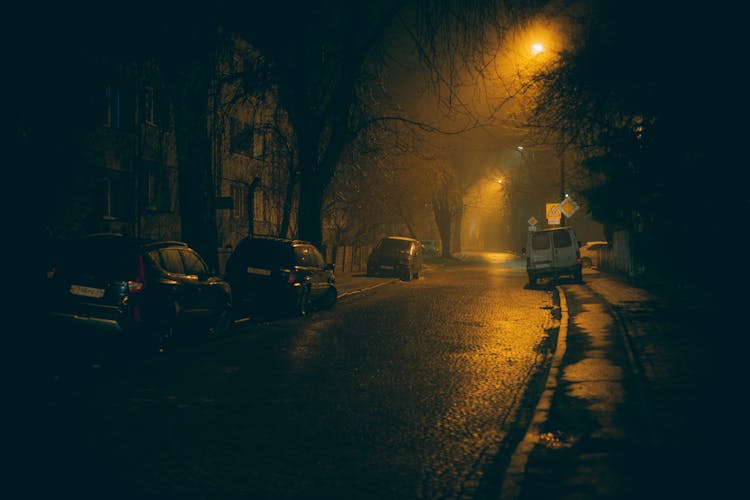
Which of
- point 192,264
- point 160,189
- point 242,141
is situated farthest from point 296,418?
point 160,189

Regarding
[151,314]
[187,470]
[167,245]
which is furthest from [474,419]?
[167,245]

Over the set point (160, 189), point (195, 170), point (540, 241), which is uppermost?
point (160, 189)

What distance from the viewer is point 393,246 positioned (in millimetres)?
33406

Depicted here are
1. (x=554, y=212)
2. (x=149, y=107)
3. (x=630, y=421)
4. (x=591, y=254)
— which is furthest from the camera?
(x=591, y=254)

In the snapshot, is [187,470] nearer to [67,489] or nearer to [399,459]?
[67,489]

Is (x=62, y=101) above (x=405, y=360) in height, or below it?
above

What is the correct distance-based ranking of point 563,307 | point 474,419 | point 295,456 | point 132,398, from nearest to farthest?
point 295,456 → point 474,419 → point 132,398 → point 563,307

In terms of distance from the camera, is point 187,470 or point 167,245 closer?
point 187,470

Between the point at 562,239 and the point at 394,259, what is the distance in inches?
321

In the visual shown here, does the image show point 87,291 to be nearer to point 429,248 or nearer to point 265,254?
point 265,254

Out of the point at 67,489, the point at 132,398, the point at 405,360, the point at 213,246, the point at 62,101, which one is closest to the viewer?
the point at 67,489

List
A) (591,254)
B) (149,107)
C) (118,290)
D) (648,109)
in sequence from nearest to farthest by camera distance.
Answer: (118,290), (648,109), (149,107), (591,254)

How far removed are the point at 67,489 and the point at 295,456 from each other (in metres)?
1.60

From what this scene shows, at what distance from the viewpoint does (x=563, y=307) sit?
60.4 feet
